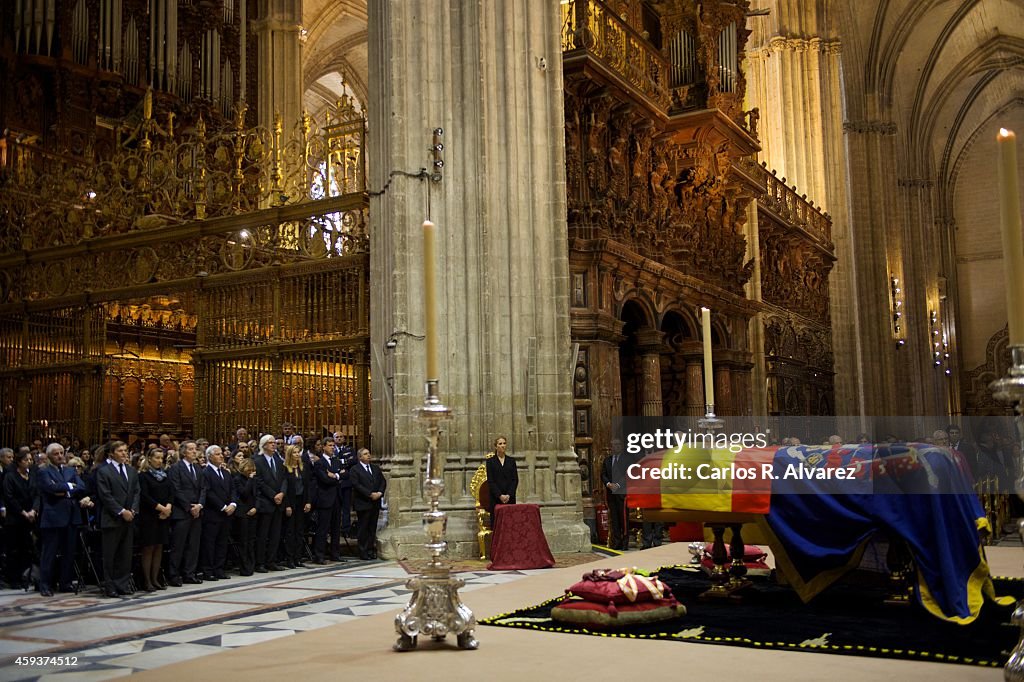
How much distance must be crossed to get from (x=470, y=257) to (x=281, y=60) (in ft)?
39.4

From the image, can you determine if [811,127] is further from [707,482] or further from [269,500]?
[707,482]

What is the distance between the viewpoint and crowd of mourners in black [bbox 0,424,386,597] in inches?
371

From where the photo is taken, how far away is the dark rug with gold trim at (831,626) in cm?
571

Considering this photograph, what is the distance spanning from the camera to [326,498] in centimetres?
1149

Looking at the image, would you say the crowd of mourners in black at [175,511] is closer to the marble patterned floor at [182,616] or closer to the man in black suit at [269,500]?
the man in black suit at [269,500]

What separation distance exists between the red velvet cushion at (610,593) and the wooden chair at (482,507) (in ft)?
15.6

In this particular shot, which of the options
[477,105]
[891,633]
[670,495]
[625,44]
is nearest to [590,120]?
[625,44]

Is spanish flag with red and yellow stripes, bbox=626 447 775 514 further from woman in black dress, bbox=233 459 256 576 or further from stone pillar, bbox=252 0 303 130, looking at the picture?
stone pillar, bbox=252 0 303 130

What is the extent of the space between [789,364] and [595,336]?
34.5 ft

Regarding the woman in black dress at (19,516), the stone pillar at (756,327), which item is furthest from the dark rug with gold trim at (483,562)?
the stone pillar at (756,327)

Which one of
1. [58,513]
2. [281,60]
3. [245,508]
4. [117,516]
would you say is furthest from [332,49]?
[117,516]

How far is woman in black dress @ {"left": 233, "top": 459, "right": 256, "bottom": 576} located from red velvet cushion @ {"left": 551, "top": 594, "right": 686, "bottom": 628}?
15.5 feet

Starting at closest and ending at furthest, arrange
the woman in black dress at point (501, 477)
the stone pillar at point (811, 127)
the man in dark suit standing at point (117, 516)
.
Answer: the man in dark suit standing at point (117, 516)
the woman in black dress at point (501, 477)
the stone pillar at point (811, 127)

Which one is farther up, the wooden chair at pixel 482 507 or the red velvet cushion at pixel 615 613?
the wooden chair at pixel 482 507
